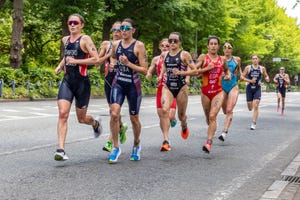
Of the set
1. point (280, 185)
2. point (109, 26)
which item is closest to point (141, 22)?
point (109, 26)

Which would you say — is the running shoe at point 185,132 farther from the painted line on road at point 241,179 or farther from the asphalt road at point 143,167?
the painted line on road at point 241,179

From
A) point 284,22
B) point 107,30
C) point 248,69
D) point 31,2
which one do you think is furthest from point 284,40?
point 248,69

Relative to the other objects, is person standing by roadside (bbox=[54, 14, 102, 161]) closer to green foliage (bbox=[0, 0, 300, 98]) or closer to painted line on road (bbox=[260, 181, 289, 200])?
painted line on road (bbox=[260, 181, 289, 200])

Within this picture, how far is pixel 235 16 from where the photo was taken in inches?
2148

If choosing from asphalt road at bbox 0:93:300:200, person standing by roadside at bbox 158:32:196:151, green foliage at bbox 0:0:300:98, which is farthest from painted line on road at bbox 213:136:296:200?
green foliage at bbox 0:0:300:98

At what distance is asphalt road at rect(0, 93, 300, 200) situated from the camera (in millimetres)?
5789

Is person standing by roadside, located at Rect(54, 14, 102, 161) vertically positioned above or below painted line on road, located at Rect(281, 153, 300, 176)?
above

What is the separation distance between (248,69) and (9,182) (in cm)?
960

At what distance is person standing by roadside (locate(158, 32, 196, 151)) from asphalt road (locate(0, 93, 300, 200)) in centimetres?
52

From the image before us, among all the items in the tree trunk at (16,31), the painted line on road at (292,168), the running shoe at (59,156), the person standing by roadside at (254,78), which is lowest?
the painted line on road at (292,168)

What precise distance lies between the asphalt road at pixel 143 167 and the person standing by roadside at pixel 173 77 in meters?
0.52

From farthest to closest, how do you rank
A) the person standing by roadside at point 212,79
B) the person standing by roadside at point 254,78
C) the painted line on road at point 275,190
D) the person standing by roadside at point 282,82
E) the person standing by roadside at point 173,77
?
the person standing by roadside at point 282,82
the person standing by roadside at point 254,78
the person standing by roadside at point 212,79
the person standing by roadside at point 173,77
the painted line on road at point 275,190

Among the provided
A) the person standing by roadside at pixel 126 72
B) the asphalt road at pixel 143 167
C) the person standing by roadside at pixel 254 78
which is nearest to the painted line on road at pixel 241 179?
the asphalt road at pixel 143 167

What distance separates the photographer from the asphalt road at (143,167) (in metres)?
5.79
